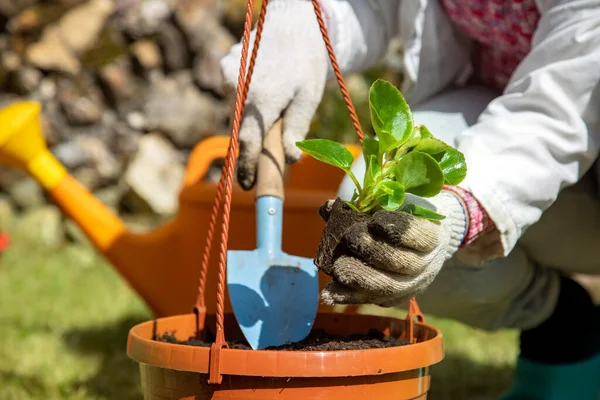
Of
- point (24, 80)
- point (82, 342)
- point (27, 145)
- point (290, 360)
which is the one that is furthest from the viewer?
point (24, 80)

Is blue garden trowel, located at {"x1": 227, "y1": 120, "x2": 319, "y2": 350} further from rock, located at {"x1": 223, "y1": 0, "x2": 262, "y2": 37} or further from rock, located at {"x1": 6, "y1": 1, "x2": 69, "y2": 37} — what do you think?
rock, located at {"x1": 6, "y1": 1, "x2": 69, "y2": 37}

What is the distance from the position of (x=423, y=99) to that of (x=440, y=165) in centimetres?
59

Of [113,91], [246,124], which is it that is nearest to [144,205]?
[113,91]

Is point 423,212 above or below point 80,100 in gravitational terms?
above

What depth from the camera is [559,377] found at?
1.43 meters

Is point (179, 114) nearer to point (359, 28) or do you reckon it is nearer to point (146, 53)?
point (146, 53)

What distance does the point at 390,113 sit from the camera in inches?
32.3

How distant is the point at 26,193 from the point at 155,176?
54 cm

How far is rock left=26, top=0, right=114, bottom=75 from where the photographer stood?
2.96 m

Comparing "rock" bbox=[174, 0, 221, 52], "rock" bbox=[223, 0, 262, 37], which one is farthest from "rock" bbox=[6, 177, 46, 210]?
"rock" bbox=[223, 0, 262, 37]

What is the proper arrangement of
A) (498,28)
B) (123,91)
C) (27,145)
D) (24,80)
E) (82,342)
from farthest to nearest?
(123,91)
(24,80)
(82,342)
(27,145)
(498,28)

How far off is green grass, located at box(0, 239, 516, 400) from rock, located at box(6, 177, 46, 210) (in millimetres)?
→ 396

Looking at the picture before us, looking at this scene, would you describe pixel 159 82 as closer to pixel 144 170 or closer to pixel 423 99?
pixel 144 170

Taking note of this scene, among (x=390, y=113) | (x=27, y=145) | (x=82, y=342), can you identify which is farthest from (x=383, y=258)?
(x=82, y=342)
